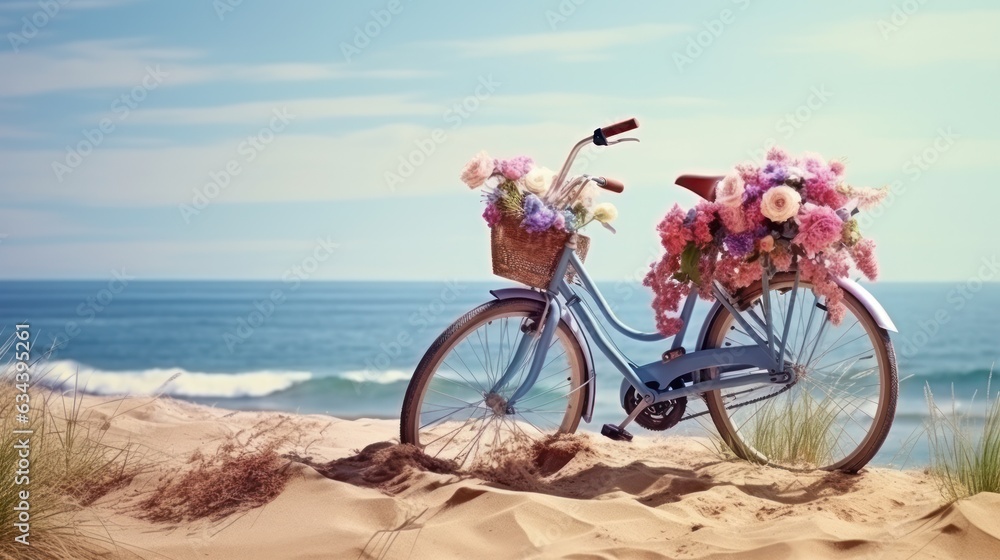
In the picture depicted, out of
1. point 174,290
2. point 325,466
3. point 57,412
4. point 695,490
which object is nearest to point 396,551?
point 325,466

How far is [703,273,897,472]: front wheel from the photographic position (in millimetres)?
4531

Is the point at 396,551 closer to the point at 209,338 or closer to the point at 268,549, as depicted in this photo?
the point at 268,549

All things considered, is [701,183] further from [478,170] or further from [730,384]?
[478,170]

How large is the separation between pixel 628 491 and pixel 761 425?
982mm

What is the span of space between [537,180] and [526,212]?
167 millimetres

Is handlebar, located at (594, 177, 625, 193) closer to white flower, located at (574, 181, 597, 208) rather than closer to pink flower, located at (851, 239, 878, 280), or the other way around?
white flower, located at (574, 181, 597, 208)

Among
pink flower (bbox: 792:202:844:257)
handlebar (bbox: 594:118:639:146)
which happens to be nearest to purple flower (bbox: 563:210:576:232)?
handlebar (bbox: 594:118:639:146)

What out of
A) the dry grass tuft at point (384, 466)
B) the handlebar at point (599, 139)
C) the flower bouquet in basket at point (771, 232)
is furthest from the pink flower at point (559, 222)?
the dry grass tuft at point (384, 466)

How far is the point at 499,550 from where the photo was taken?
356cm

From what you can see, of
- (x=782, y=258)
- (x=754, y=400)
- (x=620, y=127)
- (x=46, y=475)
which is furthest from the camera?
(x=754, y=400)

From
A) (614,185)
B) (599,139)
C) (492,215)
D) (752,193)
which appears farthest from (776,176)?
(492,215)

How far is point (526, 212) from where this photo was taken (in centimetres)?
436

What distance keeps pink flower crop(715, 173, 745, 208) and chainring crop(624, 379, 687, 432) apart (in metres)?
0.95

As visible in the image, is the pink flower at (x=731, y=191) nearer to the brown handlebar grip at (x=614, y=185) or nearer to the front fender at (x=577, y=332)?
the brown handlebar grip at (x=614, y=185)
